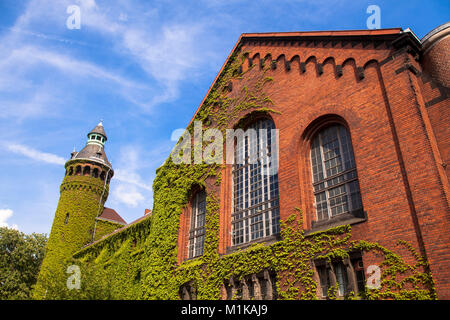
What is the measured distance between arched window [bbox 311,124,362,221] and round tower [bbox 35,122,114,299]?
31.2m

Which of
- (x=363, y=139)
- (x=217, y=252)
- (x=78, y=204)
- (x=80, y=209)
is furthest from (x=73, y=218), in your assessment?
(x=363, y=139)

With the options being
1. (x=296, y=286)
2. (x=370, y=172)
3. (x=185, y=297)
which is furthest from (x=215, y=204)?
(x=370, y=172)

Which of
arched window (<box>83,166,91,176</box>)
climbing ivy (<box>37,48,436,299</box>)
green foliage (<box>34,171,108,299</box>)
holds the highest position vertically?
arched window (<box>83,166,91,176</box>)

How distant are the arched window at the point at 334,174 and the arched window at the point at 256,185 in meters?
1.86

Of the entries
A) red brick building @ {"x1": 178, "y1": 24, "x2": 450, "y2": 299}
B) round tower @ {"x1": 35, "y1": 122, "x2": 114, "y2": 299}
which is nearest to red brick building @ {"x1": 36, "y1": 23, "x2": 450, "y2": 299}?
red brick building @ {"x1": 178, "y1": 24, "x2": 450, "y2": 299}

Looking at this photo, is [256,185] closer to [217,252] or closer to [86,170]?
[217,252]

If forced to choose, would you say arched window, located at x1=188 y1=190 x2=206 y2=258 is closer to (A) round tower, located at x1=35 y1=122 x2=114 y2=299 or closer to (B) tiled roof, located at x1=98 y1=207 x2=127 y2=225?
(A) round tower, located at x1=35 y1=122 x2=114 y2=299

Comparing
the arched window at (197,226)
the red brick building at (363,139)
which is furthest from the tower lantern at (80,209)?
the red brick building at (363,139)

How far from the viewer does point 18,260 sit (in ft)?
142

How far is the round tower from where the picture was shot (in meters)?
38.1

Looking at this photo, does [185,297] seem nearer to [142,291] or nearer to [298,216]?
[142,291]

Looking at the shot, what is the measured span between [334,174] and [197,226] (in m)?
7.87

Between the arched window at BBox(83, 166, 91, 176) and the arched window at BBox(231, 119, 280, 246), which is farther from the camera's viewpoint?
the arched window at BBox(83, 166, 91, 176)

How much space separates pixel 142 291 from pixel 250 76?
38.2 ft
